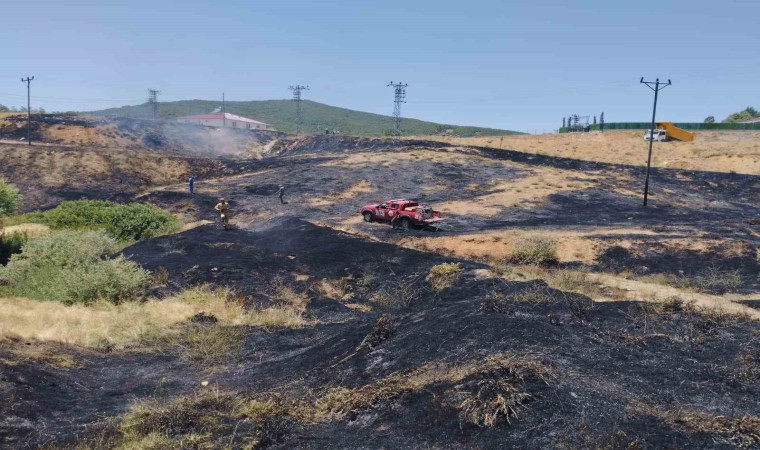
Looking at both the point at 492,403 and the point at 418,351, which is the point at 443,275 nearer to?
the point at 418,351

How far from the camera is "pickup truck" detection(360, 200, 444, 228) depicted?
3031 centimetres

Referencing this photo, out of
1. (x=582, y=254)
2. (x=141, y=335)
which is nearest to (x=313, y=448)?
(x=141, y=335)

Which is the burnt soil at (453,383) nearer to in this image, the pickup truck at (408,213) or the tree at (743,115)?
the pickup truck at (408,213)

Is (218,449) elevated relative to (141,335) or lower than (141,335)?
elevated

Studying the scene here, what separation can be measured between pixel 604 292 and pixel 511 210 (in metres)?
19.1

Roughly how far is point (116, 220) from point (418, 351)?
89.6ft

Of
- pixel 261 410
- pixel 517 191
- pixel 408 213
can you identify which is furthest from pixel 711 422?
pixel 517 191

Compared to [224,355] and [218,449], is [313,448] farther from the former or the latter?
[224,355]

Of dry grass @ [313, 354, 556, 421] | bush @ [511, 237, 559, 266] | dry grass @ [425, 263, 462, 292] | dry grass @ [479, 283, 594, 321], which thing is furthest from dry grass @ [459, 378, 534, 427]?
bush @ [511, 237, 559, 266]

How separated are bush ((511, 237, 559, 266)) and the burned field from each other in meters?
0.14

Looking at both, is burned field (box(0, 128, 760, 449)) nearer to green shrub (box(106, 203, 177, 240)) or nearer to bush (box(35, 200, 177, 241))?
green shrub (box(106, 203, 177, 240))

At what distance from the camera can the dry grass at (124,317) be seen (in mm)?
13750

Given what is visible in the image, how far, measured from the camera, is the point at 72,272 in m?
18.3

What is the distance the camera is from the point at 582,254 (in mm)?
24969
